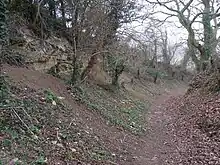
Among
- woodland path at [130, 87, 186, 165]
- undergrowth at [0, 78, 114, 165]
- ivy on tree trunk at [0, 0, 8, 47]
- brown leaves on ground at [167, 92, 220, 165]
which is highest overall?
ivy on tree trunk at [0, 0, 8, 47]

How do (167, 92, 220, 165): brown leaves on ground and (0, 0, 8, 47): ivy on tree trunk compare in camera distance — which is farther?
(0, 0, 8, 47): ivy on tree trunk

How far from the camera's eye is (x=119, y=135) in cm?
1086

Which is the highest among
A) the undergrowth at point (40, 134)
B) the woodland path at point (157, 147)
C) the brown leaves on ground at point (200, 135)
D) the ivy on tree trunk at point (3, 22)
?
the ivy on tree trunk at point (3, 22)

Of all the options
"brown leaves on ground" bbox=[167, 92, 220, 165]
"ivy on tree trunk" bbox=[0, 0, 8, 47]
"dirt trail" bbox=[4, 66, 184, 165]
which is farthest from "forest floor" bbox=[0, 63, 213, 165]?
"ivy on tree trunk" bbox=[0, 0, 8, 47]

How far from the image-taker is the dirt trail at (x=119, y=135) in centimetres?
909

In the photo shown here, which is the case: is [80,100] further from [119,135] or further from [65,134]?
[65,134]

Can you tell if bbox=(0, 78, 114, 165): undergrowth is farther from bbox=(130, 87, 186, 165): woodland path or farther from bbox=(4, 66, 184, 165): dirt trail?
bbox=(130, 87, 186, 165): woodland path

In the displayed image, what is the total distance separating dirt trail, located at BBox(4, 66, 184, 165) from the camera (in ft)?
29.8

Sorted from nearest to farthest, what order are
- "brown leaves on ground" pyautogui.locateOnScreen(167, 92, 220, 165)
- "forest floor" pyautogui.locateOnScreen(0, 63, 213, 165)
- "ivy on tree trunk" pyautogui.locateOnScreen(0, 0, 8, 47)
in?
"forest floor" pyautogui.locateOnScreen(0, 63, 213, 165), "brown leaves on ground" pyautogui.locateOnScreen(167, 92, 220, 165), "ivy on tree trunk" pyautogui.locateOnScreen(0, 0, 8, 47)

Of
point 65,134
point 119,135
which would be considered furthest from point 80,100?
point 65,134

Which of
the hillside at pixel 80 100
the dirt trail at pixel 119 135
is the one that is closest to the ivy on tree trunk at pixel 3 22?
the hillside at pixel 80 100

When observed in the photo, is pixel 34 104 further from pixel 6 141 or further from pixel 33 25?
pixel 33 25

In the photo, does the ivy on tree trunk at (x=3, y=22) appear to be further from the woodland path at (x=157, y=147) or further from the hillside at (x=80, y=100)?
the woodland path at (x=157, y=147)

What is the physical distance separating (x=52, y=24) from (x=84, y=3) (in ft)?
18.8
